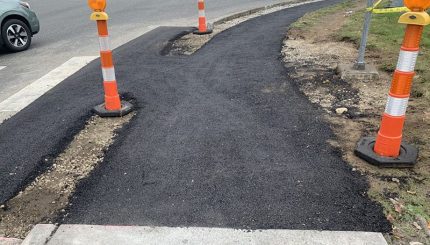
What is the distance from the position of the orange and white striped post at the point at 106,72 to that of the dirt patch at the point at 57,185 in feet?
1.12

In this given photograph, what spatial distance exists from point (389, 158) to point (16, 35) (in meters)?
8.55

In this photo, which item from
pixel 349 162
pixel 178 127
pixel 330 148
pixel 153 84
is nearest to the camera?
pixel 349 162

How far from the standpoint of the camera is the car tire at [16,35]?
8797 millimetres

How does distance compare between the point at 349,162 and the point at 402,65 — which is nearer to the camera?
the point at 402,65

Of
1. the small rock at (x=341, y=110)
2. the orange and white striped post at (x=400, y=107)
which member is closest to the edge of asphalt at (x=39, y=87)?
the small rock at (x=341, y=110)

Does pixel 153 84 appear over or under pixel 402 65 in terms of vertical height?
under

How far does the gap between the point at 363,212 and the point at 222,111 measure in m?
2.43

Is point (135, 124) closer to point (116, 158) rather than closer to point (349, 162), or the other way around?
point (116, 158)

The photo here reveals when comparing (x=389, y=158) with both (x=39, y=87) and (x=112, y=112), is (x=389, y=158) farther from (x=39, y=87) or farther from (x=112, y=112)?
(x=39, y=87)

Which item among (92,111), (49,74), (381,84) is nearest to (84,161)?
(92,111)

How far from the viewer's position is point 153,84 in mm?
6188

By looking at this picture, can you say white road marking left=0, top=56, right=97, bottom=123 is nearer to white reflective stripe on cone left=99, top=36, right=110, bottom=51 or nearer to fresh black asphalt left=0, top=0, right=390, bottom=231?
fresh black asphalt left=0, top=0, right=390, bottom=231

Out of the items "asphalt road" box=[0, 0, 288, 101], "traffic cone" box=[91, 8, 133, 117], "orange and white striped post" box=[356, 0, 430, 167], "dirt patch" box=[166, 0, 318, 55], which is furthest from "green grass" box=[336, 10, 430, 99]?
"asphalt road" box=[0, 0, 288, 101]

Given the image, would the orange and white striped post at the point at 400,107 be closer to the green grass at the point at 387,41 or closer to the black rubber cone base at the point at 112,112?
the green grass at the point at 387,41
